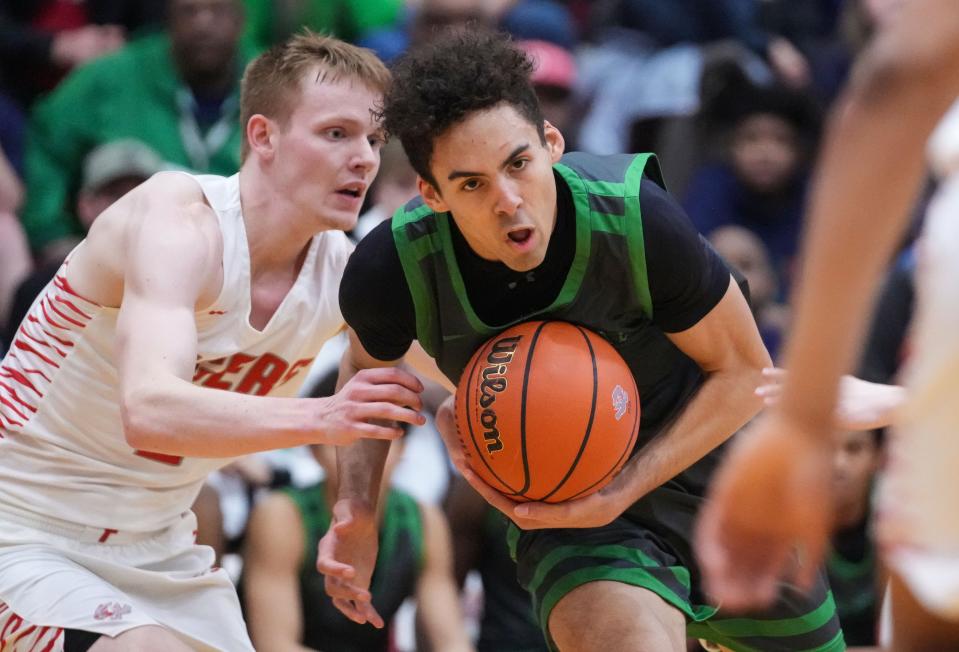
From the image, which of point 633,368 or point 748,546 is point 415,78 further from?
point 748,546

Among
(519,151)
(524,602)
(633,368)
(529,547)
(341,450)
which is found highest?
(519,151)

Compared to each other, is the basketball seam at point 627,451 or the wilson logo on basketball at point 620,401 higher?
the wilson logo on basketball at point 620,401

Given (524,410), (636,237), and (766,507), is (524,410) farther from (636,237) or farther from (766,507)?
(766,507)

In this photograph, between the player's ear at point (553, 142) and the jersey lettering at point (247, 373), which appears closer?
the player's ear at point (553, 142)

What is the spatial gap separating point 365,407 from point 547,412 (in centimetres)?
51

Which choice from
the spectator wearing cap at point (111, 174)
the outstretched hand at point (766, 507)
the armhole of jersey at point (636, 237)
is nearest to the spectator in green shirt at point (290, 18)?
the spectator wearing cap at point (111, 174)

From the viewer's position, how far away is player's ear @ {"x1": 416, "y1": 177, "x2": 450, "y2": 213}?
153 inches

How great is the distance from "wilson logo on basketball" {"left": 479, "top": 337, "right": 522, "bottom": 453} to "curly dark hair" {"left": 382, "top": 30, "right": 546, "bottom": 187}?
489mm

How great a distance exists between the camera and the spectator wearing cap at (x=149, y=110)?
7.14 metres

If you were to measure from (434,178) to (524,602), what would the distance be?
2.78 meters

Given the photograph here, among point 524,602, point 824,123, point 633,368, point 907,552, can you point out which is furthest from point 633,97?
point 907,552

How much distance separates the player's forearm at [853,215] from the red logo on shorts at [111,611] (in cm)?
250

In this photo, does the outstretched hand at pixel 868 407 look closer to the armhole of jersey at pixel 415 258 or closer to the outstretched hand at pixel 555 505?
the outstretched hand at pixel 555 505

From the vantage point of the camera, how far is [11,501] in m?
4.22
